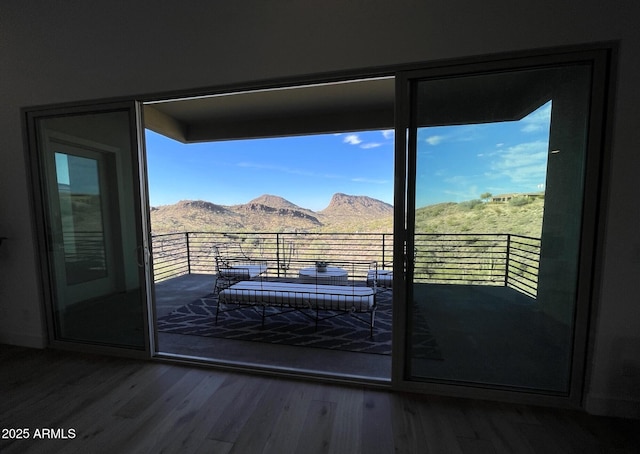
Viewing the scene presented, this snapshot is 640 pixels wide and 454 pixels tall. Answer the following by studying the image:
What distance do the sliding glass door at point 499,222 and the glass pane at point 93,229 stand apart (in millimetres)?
2126

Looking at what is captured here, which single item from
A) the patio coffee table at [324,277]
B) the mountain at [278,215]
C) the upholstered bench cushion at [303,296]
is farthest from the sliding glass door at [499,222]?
the mountain at [278,215]

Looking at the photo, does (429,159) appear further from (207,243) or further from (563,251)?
(207,243)

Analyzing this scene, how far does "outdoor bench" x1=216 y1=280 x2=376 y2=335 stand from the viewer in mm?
2760

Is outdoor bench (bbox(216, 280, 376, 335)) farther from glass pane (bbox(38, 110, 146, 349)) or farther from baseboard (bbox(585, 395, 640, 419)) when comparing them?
baseboard (bbox(585, 395, 640, 419))

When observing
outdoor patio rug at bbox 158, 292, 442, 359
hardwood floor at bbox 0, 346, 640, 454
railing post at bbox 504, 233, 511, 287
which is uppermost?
railing post at bbox 504, 233, 511, 287

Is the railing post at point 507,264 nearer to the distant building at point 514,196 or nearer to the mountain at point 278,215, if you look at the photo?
the distant building at point 514,196

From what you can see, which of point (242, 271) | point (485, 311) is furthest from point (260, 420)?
point (242, 271)

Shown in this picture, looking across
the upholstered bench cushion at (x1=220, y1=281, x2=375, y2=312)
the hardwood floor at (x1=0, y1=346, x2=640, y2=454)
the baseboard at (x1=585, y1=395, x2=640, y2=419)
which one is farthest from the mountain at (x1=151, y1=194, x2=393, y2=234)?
the baseboard at (x1=585, y1=395, x2=640, y2=419)

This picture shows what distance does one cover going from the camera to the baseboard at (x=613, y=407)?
5.07ft

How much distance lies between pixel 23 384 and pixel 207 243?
4.13 m

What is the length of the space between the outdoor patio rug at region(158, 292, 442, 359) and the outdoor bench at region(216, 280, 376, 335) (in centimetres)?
12

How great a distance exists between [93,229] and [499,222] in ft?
10.2

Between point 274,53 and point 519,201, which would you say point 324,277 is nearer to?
point 519,201

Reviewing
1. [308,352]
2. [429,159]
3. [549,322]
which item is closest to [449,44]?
[429,159]
